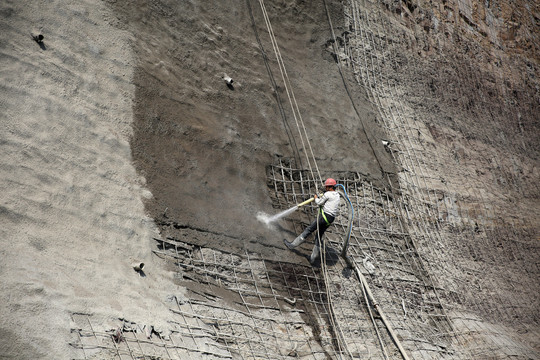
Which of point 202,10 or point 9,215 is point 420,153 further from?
point 9,215

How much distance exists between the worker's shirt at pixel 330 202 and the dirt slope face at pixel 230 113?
0.68m

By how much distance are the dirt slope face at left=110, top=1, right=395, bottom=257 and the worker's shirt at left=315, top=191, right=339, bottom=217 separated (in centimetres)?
68

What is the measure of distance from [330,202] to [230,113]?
191cm

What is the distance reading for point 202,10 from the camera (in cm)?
683

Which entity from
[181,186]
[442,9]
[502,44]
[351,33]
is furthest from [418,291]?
[502,44]

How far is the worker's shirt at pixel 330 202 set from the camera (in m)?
5.63

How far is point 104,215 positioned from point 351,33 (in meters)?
6.30

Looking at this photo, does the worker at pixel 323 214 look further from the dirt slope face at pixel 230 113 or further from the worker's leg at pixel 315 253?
the dirt slope face at pixel 230 113

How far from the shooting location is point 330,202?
566cm

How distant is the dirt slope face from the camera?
17.6 feet

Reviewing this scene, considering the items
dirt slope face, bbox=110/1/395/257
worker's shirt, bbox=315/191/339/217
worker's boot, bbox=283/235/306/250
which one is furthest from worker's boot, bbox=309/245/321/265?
worker's shirt, bbox=315/191/339/217

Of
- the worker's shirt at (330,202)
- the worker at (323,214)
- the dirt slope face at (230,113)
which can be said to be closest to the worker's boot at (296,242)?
the worker at (323,214)

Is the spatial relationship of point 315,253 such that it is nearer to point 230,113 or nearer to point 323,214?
point 323,214

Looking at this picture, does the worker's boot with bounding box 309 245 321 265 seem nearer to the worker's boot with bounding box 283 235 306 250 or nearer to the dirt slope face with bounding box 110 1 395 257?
the worker's boot with bounding box 283 235 306 250
